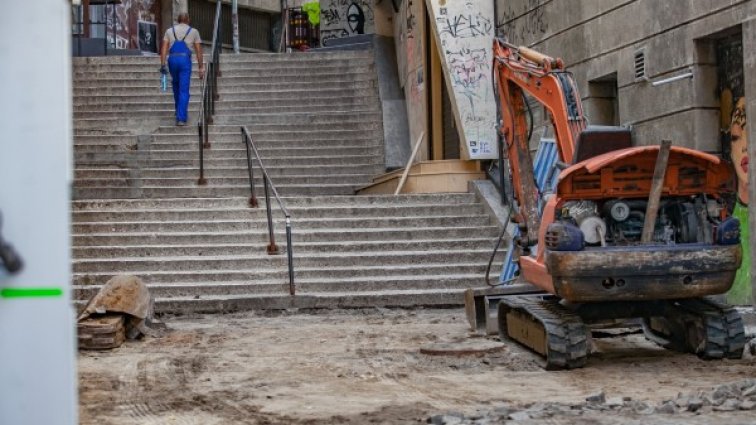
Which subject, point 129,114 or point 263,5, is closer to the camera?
point 129,114

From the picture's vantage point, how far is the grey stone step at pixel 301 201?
18.5 metres

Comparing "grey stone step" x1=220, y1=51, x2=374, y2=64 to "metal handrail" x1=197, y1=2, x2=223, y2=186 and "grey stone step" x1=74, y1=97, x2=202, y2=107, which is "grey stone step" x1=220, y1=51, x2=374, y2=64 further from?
"grey stone step" x1=74, y1=97, x2=202, y2=107

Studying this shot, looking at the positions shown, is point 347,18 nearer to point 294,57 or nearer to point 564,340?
point 294,57

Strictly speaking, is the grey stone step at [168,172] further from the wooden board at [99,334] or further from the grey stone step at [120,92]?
the wooden board at [99,334]

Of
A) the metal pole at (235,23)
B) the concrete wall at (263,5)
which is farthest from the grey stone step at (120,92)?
the concrete wall at (263,5)

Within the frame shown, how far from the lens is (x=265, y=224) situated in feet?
59.9

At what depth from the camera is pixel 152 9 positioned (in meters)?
35.2

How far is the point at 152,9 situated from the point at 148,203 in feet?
57.9

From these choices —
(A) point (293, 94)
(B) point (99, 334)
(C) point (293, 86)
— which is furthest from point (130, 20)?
(B) point (99, 334)

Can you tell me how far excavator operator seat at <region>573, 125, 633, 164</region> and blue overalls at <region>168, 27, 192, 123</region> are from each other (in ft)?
40.5

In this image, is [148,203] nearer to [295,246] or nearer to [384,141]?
[295,246]

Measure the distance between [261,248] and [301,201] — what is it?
154cm

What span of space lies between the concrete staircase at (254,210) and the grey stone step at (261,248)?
2cm

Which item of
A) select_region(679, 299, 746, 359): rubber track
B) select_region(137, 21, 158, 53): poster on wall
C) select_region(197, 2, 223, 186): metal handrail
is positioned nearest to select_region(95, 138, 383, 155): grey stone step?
select_region(197, 2, 223, 186): metal handrail
